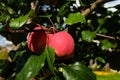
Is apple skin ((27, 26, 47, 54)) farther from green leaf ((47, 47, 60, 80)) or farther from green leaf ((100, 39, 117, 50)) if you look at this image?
green leaf ((100, 39, 117, 50))

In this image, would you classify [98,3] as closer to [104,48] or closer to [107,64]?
[104,48]

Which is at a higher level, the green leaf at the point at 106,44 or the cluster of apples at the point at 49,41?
the cluster of apples at the point at 49,41

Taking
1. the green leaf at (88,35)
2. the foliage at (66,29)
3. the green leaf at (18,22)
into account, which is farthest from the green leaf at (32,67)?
the green leaf at (88,35)

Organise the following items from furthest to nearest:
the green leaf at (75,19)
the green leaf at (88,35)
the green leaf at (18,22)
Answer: the green leaf at (88,35) < the green leaf at (75,19) < the green leaf at (18,22)

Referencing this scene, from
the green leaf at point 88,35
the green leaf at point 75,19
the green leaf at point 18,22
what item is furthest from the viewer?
the green leaf at point 88,35

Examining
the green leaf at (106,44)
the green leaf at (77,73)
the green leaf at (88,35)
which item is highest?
the green leaf at (88,35)

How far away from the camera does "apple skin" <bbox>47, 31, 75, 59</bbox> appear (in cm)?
112

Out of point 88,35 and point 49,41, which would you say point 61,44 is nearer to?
point 49,41

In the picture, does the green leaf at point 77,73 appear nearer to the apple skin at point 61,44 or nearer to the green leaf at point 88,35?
the apple skin at point 61,44

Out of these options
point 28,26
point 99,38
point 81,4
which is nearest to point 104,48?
point 99,38

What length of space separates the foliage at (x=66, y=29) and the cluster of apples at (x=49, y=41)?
0.02 m

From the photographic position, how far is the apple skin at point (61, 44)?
1.12m

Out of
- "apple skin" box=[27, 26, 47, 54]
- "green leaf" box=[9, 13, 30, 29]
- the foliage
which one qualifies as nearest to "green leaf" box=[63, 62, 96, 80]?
the foliage

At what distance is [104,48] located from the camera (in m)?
1.39
